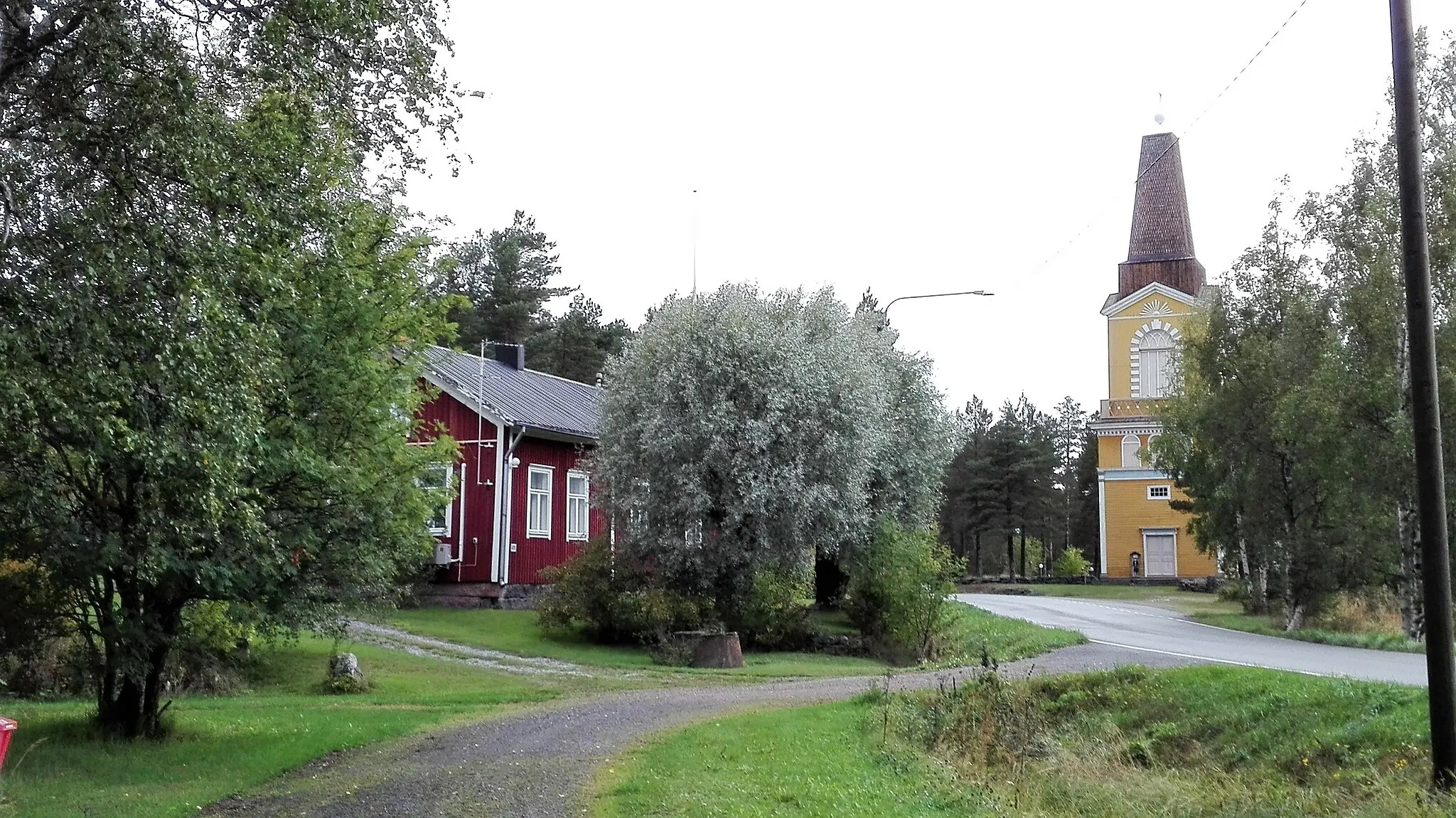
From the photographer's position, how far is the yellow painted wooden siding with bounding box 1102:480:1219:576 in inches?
2437

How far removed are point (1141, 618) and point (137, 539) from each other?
27534mm

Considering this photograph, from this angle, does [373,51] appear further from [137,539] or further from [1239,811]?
[1239,811]

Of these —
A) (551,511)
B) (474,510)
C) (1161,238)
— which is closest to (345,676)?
(474,510)

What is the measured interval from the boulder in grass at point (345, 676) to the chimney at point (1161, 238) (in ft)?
172

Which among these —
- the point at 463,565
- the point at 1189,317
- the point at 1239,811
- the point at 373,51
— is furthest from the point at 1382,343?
the point at 373,51

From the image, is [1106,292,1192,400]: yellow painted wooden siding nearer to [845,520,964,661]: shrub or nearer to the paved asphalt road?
the paved asphalt road

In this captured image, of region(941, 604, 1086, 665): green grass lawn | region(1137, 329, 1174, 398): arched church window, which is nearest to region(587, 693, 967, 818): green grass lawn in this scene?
region(941, 604, 1086, 665): green grass lawn

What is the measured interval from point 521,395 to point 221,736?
21.3 metres

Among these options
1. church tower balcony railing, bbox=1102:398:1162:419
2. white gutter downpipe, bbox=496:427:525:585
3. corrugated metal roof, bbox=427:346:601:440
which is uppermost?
church tower balcony railing, bbox=1102:398:1162:419

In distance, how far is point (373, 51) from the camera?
991cm

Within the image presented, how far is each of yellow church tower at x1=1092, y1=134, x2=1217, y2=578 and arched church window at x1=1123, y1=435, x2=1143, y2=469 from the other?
1.4 inches

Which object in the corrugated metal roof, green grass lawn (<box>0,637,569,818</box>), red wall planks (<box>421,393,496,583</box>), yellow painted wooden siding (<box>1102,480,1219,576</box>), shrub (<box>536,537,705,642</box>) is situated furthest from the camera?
yellow painted wooden siding (<box>1102,480,1219,576</box>)

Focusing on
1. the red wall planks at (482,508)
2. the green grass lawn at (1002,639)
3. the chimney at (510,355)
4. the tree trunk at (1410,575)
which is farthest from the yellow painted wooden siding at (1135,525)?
the red wall planks at (482,508)

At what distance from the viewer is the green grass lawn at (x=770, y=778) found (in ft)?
29.7
